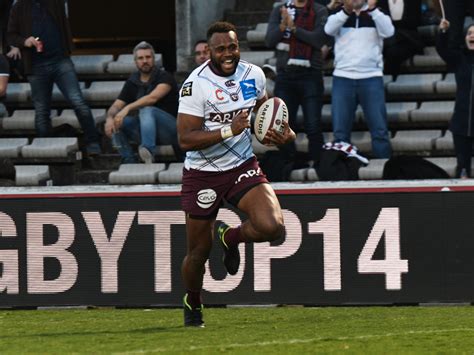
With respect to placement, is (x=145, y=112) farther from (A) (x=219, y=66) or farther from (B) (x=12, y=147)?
(A) (x=219, y=66)

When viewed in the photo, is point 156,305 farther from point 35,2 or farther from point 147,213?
point 35,2

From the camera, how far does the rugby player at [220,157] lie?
9.79m

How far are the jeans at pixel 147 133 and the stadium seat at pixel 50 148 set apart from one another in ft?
2.12

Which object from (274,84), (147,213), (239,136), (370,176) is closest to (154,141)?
(274,84)

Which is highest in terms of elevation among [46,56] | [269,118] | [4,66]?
[46,56]

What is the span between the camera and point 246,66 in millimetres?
10078

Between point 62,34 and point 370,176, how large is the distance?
13.6 ft

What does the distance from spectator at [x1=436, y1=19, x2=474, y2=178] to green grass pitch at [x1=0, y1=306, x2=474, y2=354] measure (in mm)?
3282

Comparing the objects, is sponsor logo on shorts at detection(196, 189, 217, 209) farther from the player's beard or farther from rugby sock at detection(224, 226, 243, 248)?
the player's beard

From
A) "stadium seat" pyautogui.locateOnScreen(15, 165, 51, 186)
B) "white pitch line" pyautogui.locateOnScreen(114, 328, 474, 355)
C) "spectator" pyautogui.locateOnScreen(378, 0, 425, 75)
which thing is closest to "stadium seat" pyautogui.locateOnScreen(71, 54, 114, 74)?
"stadium seat" pyautogui.locateOnScreen(15, 165, 51, 186)

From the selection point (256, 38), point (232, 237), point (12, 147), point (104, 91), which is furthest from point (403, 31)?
point (232, 237)

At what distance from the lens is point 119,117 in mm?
15727

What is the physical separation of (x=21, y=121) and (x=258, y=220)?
26.1ft

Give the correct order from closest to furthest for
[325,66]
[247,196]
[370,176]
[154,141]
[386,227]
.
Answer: [247,196] < [386,227] < [370,176] < [154,141] < [325,66]
